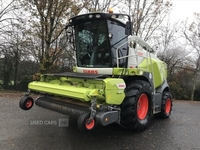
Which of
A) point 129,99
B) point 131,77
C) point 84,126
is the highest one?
point 131,77

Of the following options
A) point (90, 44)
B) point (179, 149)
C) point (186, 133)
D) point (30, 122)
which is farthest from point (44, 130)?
point (186, 133)

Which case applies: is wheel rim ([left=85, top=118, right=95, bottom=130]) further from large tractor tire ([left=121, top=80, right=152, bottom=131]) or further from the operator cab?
the operator cab

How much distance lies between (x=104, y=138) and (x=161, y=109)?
2.80 meters

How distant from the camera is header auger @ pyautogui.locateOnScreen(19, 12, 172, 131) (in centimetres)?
388

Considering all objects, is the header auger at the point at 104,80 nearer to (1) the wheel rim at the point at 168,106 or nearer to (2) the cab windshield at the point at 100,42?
(2) the cab windshield at the point at 100,42

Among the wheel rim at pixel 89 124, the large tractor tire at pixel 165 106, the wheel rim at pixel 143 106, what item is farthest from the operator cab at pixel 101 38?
the large tractor tire at pixel 165 106

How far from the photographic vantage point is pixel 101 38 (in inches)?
200

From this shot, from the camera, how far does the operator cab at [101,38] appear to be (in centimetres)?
494

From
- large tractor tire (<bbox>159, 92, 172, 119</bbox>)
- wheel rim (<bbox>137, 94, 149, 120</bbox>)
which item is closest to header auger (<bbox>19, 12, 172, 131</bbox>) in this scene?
wheel rim (<bbox>137, 94, 149, 120</bbox>)

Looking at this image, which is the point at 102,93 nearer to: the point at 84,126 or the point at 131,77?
the point at 84,126

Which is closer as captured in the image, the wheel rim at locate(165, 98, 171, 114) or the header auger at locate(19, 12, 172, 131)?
the header auger at locate(19, 12, 172, 131)

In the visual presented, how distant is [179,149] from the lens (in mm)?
3932

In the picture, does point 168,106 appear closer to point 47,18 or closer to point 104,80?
point 104,80

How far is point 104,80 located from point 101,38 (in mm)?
1609
